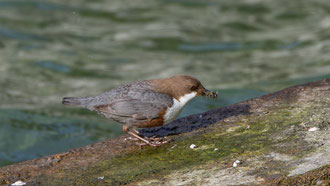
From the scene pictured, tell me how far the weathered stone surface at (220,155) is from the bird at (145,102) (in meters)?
0.20

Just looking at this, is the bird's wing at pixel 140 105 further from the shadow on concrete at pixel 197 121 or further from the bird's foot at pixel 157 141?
the shadow on concrete at pixel 197 121

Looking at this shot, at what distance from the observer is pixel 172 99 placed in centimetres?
399

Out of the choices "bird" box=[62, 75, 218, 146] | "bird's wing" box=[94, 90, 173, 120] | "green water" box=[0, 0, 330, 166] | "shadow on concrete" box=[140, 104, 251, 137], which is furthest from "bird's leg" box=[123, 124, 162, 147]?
"green water" box=[0, 0, 330, 166]

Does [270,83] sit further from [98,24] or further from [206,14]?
[98,24]

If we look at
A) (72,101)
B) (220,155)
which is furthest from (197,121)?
(72,101)

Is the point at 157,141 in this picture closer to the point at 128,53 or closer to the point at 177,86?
the point at 177,86

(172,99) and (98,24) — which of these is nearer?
Answer: (172,99)

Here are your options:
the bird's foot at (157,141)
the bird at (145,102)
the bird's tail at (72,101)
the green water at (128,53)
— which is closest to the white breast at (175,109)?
the bird at (145,102)

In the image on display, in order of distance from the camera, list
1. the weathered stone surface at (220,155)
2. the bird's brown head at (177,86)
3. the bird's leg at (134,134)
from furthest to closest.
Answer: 1. the bird's brown head at (177,86)
2. the bird's leg at (134,134)
3. the weathered stone surface at (220,155)

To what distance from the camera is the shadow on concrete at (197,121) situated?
4.23 meters

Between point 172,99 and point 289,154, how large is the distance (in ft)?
3.69

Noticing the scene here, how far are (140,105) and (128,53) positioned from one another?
232 inches

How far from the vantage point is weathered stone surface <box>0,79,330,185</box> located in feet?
10.0

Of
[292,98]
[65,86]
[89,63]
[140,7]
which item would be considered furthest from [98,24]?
[292,98]
